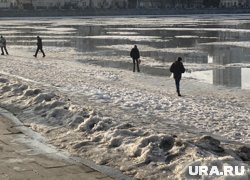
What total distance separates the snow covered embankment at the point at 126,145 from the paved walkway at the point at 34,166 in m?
0.53

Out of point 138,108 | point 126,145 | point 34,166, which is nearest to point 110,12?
point 138,108

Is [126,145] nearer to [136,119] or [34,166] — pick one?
[34,166]

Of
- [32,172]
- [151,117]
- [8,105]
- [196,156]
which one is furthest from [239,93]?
[32,172]

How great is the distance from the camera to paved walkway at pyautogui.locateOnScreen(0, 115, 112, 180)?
24.6 feet

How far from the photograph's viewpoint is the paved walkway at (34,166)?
749 centimetres

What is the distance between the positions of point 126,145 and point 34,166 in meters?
1.79

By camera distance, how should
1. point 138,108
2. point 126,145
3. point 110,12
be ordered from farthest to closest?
point 110,12, point 138,108, point 126,145

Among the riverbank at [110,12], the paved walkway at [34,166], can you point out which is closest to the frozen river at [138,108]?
the paved walkway at [34,166]

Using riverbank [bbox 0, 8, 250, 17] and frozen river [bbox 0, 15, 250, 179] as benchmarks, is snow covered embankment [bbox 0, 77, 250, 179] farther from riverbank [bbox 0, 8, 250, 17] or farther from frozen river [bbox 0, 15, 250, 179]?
riverbank [bbox 0, 8, 250, 17]

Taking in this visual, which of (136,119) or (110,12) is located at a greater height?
(110,12)

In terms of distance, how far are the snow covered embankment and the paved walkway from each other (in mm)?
528

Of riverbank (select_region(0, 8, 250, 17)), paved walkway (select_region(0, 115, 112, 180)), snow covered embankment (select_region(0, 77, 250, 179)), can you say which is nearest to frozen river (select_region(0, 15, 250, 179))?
snow covered embankment (select_region(0, 77, 250, 179))

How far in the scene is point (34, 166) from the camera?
798cm

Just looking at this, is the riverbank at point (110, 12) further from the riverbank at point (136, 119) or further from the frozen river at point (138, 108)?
the riverbank at point (136, 119)
